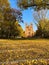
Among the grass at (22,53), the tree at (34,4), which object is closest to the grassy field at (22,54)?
the grass at (22,53)

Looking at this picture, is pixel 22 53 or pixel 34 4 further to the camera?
pixel 34 4

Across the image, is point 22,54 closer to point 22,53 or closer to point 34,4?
point 22,53

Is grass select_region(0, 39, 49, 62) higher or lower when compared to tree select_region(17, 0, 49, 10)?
lower

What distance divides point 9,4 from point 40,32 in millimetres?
13847

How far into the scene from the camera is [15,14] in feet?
167

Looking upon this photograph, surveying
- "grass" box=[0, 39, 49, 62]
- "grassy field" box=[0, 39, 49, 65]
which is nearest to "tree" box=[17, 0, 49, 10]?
"grass" box=[0, 39, 49, 62]

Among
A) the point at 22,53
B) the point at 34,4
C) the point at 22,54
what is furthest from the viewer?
the point at 34,4

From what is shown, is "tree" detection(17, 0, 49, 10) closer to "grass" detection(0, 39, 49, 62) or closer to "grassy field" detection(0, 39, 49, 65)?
"grass" detection(0, 39, 49, 62)

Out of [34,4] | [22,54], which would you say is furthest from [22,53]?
[34,4]

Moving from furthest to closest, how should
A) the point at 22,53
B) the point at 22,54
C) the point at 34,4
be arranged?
the point at 34,4 < the point at 22,53 < the point at 22,54

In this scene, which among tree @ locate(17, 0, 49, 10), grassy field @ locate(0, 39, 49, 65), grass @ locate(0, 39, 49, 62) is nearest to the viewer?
grassy field @ locate(0, 39, 49, 65)

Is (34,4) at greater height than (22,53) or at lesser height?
greater

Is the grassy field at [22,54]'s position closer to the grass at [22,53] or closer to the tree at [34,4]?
the grass at [22,53]

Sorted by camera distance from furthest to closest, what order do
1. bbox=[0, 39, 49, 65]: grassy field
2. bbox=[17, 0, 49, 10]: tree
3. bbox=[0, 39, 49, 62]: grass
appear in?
bbox=[17, 0, 49, 10]: tree, bbox=[0, 39, 49, 62]: grass, bbox=[0, 39, 49, 65]: grassy field
